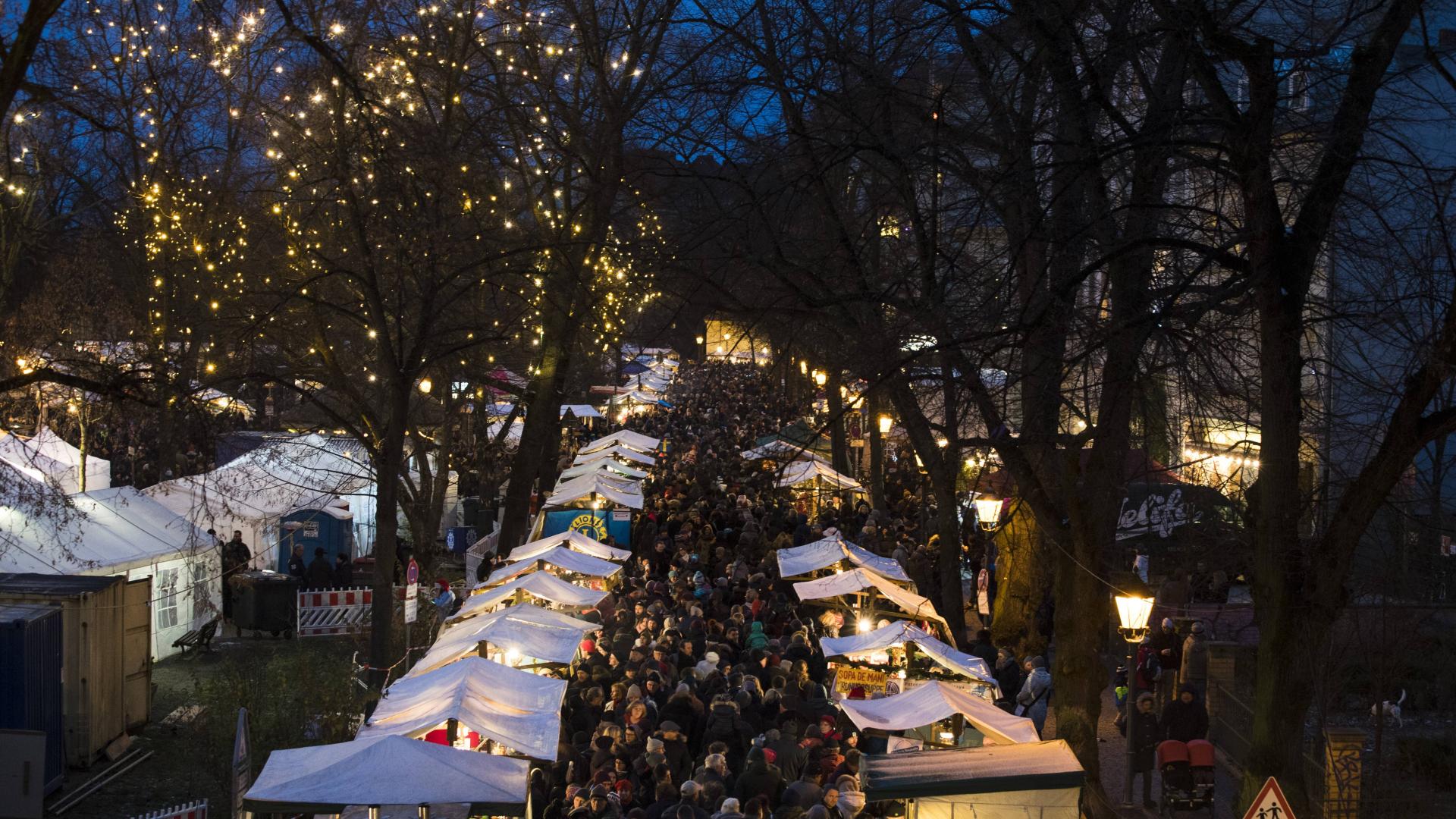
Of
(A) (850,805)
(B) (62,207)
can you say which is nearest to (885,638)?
(A) (850,805)

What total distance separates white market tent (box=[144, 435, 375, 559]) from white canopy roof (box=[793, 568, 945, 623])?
23.9ft

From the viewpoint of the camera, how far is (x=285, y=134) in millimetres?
17344

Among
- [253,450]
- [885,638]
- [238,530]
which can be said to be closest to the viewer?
[885,638]

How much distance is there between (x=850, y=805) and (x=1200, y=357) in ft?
14.6

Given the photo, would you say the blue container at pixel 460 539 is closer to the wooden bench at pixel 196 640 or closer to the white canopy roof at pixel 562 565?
the wooden bench at pixel 196 640

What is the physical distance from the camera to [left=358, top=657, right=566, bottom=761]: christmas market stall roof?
9.16 meters

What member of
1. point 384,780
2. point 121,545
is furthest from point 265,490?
point 384,780

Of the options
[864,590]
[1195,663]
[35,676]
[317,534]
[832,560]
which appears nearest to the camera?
[35,676]

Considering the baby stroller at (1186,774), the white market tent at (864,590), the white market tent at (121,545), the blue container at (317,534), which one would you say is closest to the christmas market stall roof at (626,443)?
the blue container at (317,534)

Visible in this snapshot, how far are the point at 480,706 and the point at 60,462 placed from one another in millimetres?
12973

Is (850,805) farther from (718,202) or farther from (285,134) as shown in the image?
(285,134)

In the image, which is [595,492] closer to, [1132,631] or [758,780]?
[1132,631]

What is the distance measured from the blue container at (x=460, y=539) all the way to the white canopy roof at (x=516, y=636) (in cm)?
1438

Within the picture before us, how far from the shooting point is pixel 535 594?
14789 millimetres
